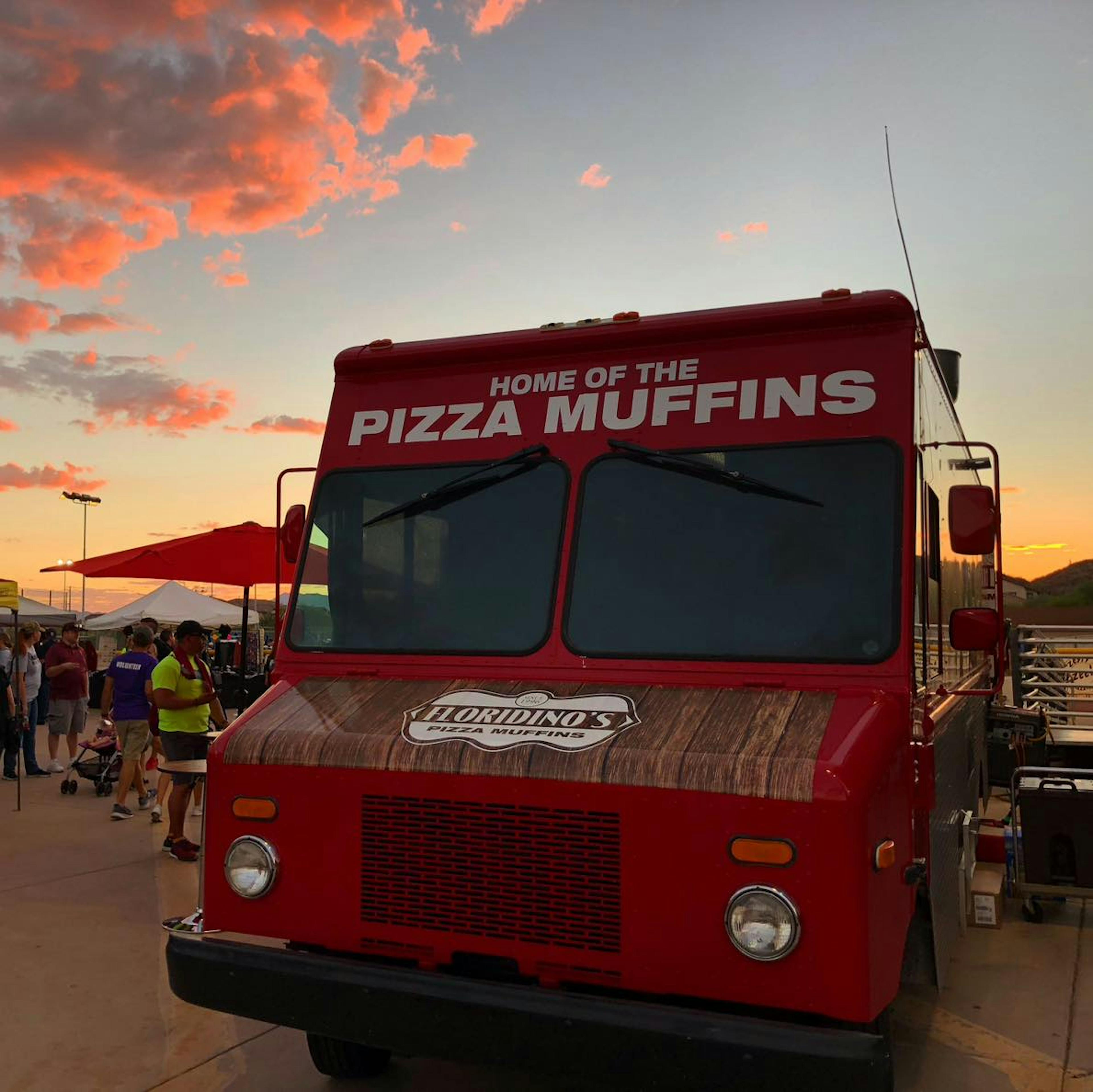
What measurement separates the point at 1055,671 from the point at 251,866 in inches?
351

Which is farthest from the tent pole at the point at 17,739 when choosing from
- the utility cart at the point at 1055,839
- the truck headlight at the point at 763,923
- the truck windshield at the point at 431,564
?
the truck headlight at the point at 763,923

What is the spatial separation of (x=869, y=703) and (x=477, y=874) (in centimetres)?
138

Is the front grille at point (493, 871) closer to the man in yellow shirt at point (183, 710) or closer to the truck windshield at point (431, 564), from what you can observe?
the truck windshield at point (431, 564)

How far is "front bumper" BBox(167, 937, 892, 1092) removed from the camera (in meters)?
3.09

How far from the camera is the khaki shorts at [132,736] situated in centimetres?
1023

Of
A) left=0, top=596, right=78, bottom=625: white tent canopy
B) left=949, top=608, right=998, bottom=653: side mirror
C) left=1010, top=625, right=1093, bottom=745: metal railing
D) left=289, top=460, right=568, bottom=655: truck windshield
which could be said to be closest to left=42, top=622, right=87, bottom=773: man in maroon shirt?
left=289, top=460, right=568, bottom=655: truck windshield

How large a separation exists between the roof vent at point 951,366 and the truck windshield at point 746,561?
4.14 metres

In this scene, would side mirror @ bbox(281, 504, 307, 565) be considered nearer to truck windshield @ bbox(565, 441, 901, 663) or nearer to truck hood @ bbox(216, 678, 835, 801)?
truck hood @ bbox(216, 678, 835, 801)

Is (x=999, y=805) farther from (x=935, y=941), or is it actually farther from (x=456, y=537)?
(x=456, y=537)

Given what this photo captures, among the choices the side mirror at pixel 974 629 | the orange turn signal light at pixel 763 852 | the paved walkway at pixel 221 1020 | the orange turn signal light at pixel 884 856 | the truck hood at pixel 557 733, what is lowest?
the paved walkway at pixel 221 1020

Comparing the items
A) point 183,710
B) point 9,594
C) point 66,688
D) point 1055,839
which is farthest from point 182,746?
point 1055,839

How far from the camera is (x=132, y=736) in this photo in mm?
10258

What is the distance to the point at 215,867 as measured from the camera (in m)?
3.95

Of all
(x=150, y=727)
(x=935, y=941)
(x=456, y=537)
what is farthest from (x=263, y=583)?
(x=935, y=941)
